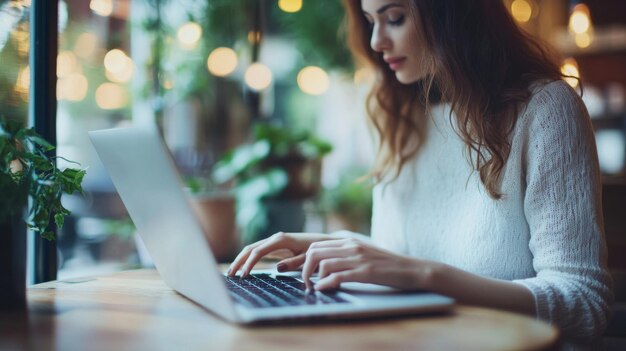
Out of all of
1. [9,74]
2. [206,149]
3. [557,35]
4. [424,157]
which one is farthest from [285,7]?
[557,35]

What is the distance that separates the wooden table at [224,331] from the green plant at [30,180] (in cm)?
14

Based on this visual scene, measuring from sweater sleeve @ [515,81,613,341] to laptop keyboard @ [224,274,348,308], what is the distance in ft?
1.14

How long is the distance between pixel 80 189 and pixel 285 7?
2832 millimetres

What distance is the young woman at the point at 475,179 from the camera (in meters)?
0.96

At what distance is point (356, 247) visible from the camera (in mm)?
915

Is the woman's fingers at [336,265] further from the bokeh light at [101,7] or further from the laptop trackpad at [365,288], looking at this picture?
the bokeh light at [101,7]

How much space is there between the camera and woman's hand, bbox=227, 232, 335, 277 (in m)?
1.09

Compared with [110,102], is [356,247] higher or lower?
lower

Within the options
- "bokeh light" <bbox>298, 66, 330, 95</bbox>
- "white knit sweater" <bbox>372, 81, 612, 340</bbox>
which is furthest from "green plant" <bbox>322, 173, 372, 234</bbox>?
"white knit sweater" <bbox>372, 81, 612, 340</bbox>

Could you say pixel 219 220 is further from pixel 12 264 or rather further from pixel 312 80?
pixel 12 264

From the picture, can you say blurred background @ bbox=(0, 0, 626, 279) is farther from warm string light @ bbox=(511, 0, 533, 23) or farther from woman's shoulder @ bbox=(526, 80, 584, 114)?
warm string light @ bbox=(511, 0, 533, 23)

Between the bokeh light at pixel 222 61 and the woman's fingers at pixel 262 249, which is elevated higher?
the bokeh light at pixel 222 61

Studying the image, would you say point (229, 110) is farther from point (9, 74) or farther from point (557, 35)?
point (557, 35)

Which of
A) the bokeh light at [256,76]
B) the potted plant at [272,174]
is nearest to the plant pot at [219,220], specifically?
the potted plant at [272,174]
